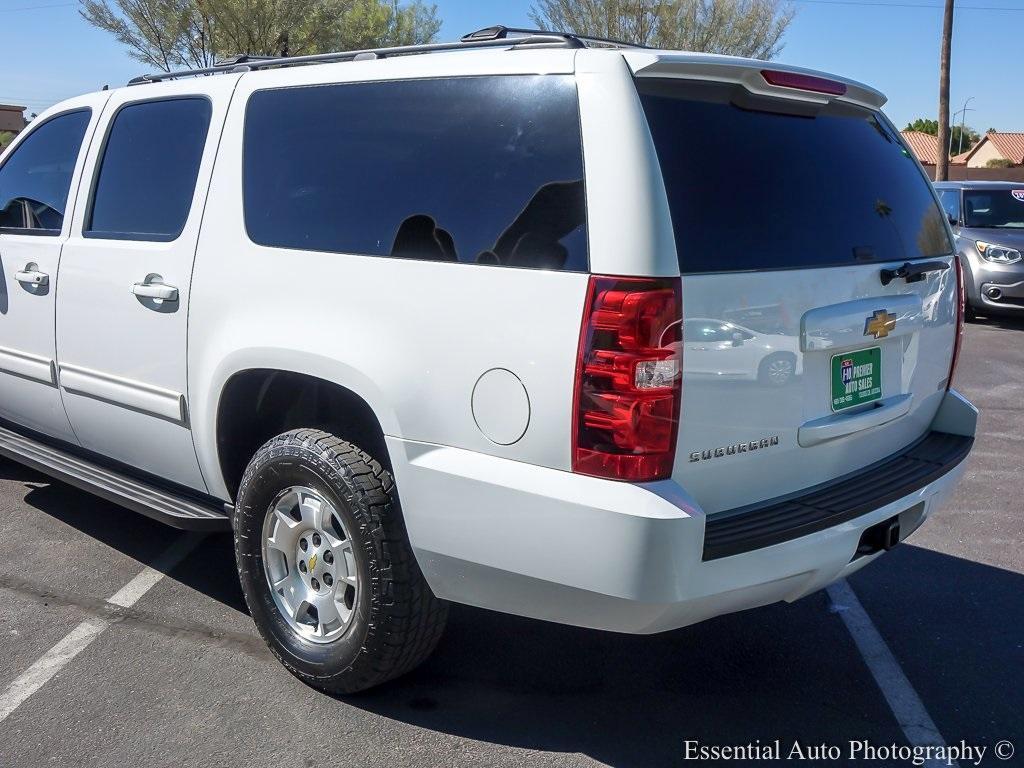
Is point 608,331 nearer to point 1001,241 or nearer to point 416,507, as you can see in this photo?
point 416,507

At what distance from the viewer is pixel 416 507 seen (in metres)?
2.90

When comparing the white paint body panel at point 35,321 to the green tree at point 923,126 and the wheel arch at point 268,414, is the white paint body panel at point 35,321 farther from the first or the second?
the green tree at point 923,126

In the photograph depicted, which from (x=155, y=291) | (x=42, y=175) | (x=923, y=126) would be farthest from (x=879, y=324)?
(x=923, y=126)

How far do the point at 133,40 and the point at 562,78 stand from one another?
25.1 metres

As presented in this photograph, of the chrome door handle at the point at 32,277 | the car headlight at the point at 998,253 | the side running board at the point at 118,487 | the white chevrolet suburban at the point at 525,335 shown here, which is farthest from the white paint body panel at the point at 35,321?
the car headlight at the point at 998,253

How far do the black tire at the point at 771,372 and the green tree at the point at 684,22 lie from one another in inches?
1035

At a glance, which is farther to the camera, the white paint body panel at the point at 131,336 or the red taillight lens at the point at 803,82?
the white paint body panel at the point at 131,336

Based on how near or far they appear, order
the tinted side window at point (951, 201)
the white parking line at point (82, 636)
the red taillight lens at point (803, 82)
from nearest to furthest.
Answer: the red taillight lens at point (803, 82), the white parking line at point (82, 636), the tinted side window at point (951, 201)

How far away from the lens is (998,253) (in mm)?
11508

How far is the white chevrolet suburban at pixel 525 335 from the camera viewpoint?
2.59m

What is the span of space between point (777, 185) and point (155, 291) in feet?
7.28

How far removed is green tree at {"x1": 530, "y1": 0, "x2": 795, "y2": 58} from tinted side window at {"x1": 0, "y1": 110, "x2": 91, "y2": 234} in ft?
80.4

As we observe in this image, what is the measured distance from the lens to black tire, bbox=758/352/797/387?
2773 millimetres

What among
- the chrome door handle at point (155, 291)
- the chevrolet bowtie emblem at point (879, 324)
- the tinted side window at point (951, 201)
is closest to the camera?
the chevrolet bowtie emblem at point (879, 324)
